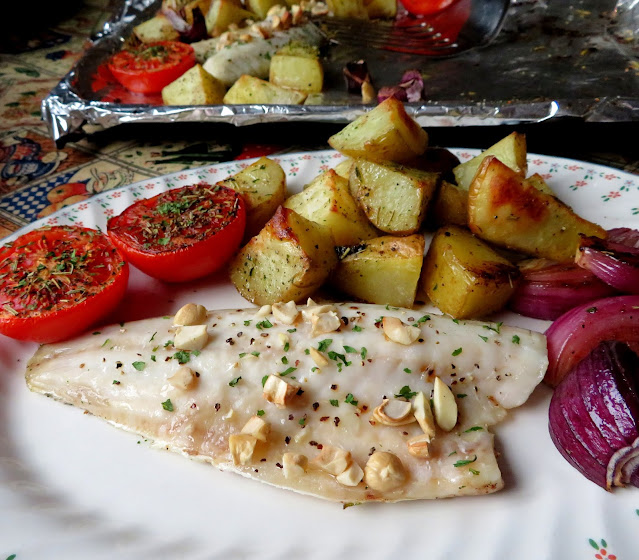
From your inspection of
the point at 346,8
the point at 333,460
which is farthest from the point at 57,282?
the point at 346,8

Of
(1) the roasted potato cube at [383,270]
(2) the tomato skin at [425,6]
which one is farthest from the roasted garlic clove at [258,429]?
(2) the tomato skin at [425,6]

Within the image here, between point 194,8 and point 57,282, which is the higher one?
point 194,8

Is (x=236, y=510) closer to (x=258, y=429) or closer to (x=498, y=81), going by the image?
(x=258, y=429)

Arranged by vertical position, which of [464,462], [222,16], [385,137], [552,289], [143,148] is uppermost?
[385,137]

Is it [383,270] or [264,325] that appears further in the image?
[383,270]

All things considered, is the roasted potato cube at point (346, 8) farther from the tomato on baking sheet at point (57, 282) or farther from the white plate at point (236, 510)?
the white plate at point (236, 510)

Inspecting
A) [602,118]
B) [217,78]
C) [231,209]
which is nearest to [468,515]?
[231,209]

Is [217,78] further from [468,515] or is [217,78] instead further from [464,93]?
[468,515]
